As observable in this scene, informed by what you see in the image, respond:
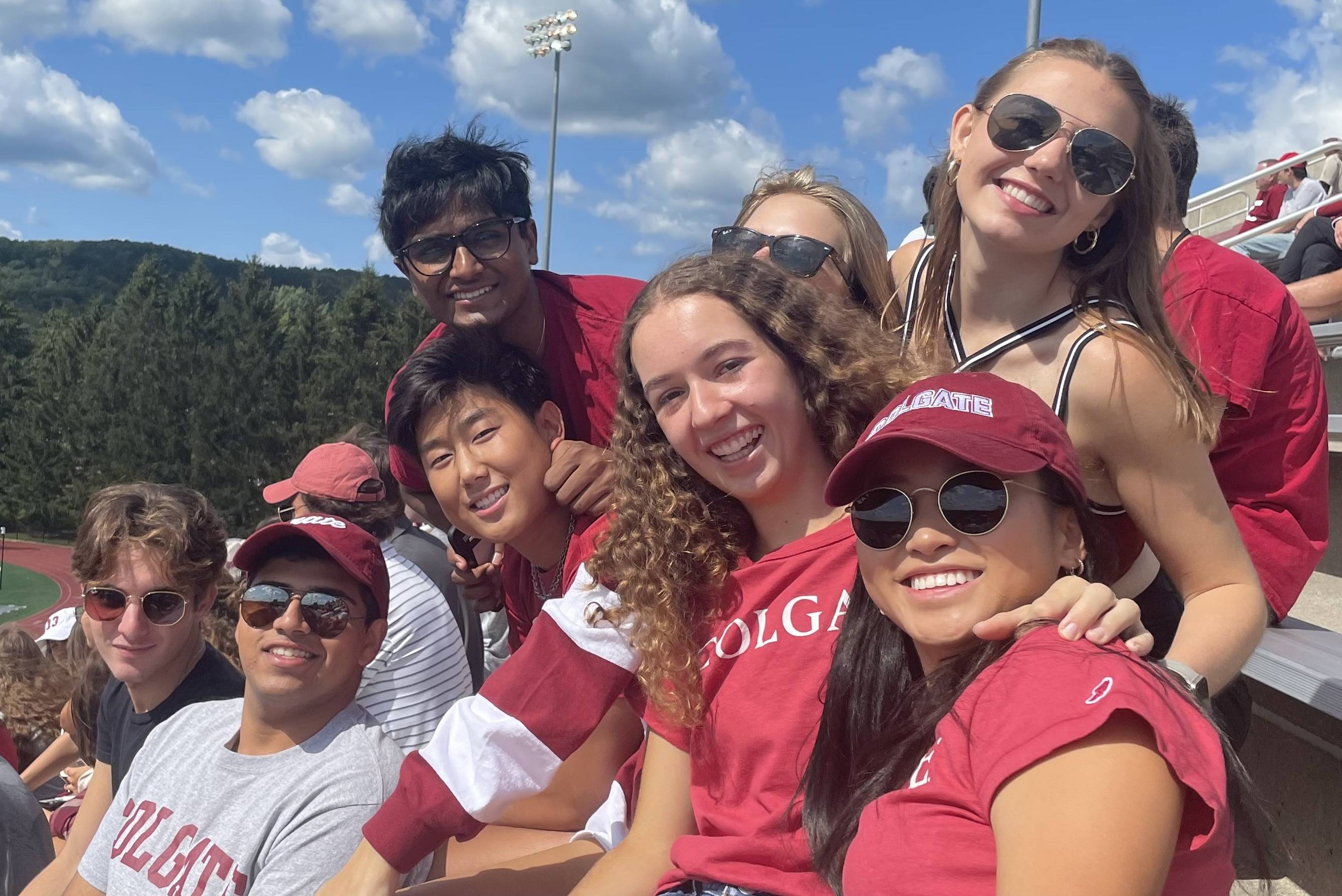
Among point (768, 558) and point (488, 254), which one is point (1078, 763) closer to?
point (768, 558)

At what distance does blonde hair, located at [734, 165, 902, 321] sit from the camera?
9.78 ft

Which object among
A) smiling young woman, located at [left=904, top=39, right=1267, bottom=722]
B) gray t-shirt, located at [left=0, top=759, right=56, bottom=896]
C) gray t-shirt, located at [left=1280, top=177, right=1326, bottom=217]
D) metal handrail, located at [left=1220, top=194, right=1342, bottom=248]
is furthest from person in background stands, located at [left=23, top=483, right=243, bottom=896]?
gray t-shirt, located at [left=1280, top=177, right=1326, bottom=217]

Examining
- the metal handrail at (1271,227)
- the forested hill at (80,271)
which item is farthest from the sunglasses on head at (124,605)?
the forested hill at (80,271)

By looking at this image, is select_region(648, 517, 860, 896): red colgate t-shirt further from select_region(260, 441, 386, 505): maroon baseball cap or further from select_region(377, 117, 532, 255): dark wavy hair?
select_region(260, 441, 386, 505): maroon baseball cap

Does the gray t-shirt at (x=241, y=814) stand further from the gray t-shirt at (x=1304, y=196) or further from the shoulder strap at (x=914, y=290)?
the gray t-shirt at (x=1304, y=196)

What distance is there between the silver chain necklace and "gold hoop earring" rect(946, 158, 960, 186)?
1332mm

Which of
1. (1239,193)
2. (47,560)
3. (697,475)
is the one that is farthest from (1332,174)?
(47,560)

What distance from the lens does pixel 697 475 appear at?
232 cm

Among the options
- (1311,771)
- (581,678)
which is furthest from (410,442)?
(1311,771)

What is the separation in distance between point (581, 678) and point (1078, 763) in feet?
4.14

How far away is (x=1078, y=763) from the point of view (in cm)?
124

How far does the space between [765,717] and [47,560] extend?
51.0m

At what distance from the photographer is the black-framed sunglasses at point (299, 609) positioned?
2764 millimetres

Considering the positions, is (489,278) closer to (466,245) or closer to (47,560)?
(466,245)
